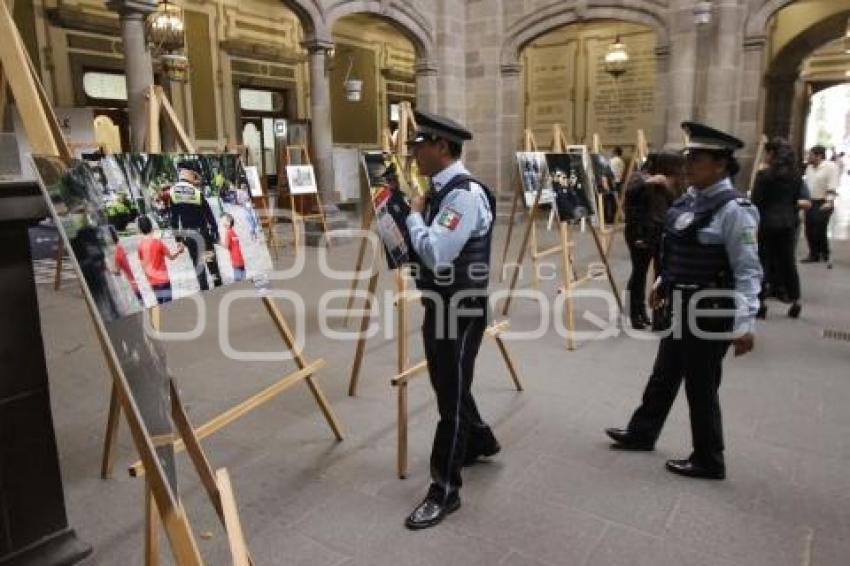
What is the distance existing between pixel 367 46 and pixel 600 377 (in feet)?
42.0

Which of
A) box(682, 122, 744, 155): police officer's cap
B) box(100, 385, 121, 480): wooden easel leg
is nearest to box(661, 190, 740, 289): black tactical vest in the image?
box(682, 122, 744, 155): police officer's cap

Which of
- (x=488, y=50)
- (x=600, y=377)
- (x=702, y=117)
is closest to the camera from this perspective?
A: (x=600, y=377)

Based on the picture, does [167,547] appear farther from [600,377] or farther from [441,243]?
[600,377]

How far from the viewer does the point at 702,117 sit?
8898 mm

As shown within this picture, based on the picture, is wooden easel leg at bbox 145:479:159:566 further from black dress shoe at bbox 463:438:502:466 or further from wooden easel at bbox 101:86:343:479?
black dress shoe at bbox 463:438:502:466

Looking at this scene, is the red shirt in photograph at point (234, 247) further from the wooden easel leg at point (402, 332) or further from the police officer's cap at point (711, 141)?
the police officer's cap at point (711, 141)

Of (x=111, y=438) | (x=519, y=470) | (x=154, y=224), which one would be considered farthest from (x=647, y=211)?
(x=111, y=438)

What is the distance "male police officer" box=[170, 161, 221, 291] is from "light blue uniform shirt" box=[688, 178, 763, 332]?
1908 millimetres

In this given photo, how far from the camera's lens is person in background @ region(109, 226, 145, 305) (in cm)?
157

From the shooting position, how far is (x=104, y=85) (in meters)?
10.1

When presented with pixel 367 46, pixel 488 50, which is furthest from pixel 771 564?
pixel 367 46

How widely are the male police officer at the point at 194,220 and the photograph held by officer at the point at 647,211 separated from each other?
3177 mm

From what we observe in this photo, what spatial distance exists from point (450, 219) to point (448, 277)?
0.80ft

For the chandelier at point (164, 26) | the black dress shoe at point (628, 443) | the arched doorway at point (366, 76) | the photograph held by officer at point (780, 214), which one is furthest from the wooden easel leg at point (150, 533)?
the arched doorway at point (366, 76)
